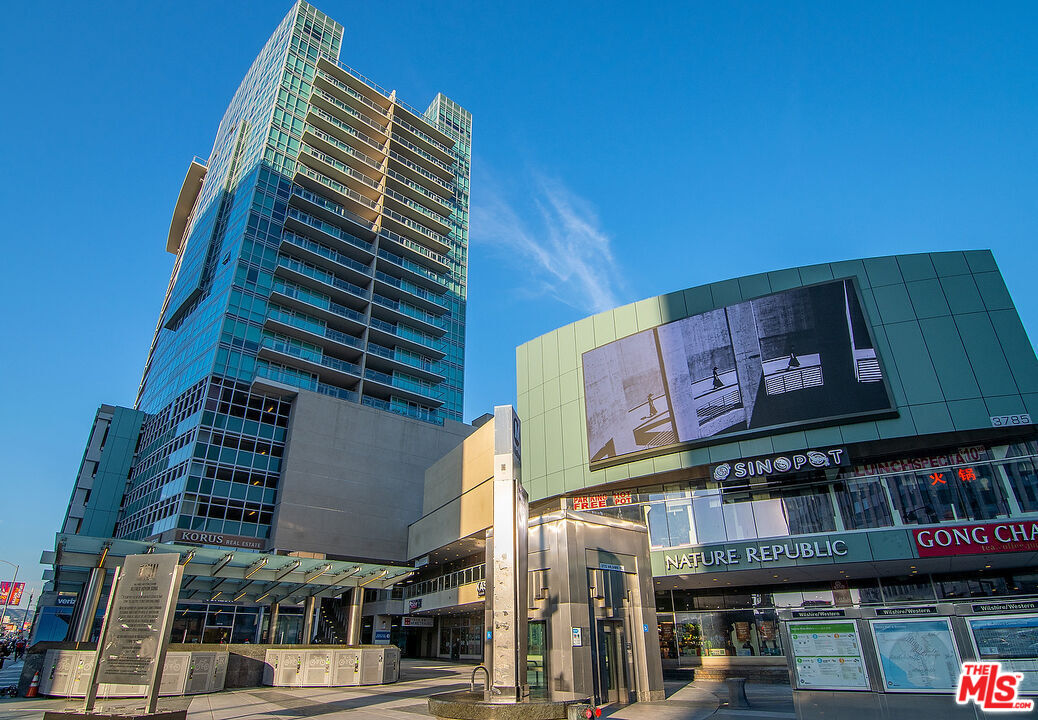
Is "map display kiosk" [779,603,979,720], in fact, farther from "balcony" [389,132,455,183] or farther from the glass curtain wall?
"balcony" [389,132,455,183]

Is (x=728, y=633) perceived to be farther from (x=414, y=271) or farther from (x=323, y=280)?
(x=414, y=271)

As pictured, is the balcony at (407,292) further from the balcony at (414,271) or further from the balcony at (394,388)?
the balcony at (394,388)

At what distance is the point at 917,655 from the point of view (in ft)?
35.0

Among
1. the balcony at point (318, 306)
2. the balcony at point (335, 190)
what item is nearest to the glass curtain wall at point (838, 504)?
the balcony at point (318, 306)

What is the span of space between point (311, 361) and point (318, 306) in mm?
6492

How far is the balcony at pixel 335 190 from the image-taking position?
6372cm

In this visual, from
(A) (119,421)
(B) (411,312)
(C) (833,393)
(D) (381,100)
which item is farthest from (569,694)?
(D) (381,100)

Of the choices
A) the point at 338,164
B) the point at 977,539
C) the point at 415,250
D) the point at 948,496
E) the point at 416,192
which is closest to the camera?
the point at 977,539

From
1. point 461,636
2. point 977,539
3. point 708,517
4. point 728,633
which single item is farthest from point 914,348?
point 461,636

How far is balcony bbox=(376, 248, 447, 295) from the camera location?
67.4 metres

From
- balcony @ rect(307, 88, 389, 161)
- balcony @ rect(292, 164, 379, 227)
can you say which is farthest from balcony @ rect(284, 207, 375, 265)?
balcony @ rect(307, 88, 389, 161)

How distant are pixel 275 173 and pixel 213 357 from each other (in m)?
23.6

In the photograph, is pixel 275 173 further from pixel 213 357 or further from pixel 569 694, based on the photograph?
pixel 569 694

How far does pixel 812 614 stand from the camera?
39.3 feet
